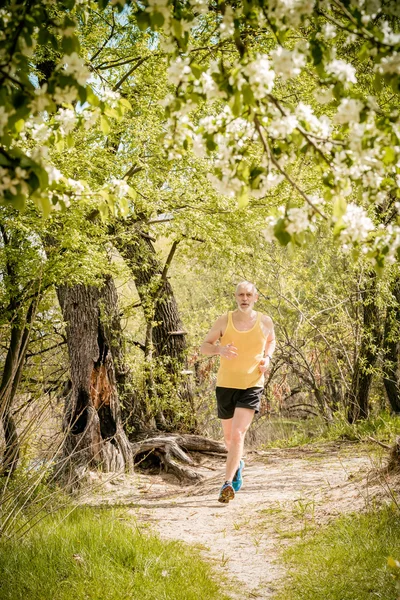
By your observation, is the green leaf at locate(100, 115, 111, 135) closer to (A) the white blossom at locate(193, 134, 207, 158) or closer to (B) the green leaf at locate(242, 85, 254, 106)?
(A) the white blossom at locate(193, 134, 207, 158)

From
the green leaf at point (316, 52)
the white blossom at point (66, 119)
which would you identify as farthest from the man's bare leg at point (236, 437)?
the green leaf at point (316, 52)

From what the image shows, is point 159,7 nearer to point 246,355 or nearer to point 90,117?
point 90,117

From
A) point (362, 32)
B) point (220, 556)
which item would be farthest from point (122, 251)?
point (362, 32)

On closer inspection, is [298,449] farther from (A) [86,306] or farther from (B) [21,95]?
(B) [21,95]

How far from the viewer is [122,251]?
934 cm

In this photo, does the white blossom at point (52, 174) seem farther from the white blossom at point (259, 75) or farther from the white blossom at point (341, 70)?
the white blossom at point (341, 70)

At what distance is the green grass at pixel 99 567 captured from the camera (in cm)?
357

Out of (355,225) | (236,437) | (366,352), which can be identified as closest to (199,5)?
(355,225)

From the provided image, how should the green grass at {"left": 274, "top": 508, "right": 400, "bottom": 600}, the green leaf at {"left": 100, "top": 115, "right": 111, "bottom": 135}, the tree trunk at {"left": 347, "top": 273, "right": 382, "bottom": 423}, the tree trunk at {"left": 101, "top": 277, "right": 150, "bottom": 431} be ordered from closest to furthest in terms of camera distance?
the green leaf at {"left": 100, "top": 115, "right": 111, "bottom": 135} < the green grass at {"left": 274, "top": 508, "right": 400, "bottom": 600} < the tree trunk at {"left": 101, "top": 277, "right": 150, "bottom": 431} < the tree trunk at {"left": 347, "top": 273, "right": 382, "bottom": 423}

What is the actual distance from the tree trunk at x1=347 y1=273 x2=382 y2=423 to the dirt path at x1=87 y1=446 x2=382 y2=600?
2327 millimetres

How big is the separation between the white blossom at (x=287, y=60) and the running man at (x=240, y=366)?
374cm

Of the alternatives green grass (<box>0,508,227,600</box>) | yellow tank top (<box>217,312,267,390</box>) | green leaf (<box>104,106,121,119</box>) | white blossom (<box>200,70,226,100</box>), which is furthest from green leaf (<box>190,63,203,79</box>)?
yellow tank top (<box>217,312,267,390</box>)

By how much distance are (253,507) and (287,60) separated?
4665mm

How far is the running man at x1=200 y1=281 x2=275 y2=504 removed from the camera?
18.7ft
